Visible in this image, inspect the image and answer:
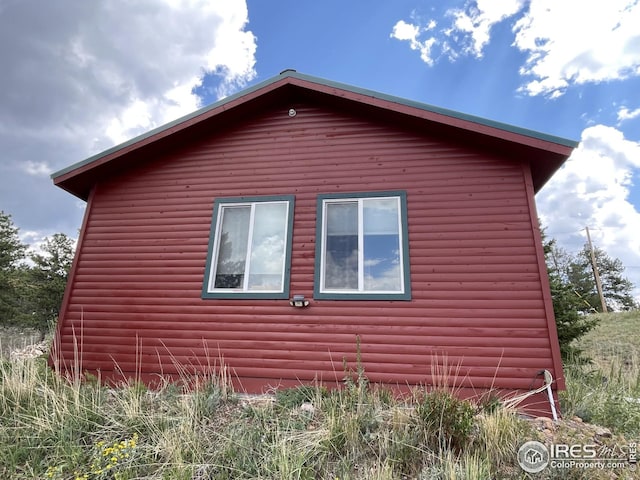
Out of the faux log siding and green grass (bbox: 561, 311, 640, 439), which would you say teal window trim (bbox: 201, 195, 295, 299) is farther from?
green grass (bbox: 561, 311, 640, 439)

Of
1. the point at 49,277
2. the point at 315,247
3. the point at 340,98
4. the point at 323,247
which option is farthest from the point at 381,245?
the point at 49,277

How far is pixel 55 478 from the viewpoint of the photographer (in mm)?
2779

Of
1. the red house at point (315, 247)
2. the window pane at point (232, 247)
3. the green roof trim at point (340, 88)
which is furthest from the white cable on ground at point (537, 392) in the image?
the window pane at point (232, 247)

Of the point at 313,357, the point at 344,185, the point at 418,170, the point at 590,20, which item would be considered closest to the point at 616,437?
the point at 313,357

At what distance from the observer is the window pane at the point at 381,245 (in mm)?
4848

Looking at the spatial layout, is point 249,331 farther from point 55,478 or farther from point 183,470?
point 55,478

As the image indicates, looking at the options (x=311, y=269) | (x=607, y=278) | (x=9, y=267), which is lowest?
(x=311, y=269)

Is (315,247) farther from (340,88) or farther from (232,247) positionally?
(340,88)

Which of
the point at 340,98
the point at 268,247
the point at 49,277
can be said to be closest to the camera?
the point at 268,247

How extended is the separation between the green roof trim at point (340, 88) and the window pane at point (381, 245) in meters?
1.57

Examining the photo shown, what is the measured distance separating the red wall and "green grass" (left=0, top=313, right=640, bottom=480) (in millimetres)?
698

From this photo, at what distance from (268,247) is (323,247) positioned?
3.15 feet

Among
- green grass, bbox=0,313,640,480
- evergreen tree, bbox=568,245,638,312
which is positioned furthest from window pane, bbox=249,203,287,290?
evergreen tree, bbox=568,245,638,312

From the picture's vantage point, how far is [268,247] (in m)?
5.33
